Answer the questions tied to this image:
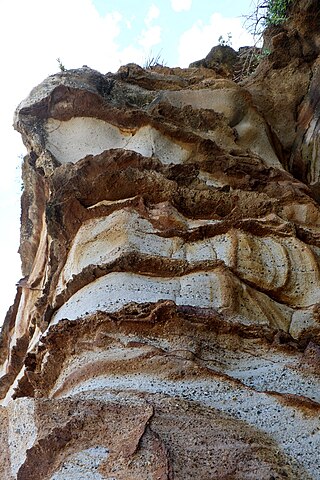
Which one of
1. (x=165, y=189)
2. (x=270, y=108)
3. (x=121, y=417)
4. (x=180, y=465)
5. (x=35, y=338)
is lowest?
(x=180, y=465)

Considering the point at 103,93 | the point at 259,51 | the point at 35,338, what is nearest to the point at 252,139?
the point at 103,93

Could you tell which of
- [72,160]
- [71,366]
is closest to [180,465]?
[71,366]

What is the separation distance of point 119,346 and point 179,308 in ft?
0.84

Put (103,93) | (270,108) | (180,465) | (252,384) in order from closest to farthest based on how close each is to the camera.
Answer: (180,465)
(252,384)
(103,93)
(270,108)

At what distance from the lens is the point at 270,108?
5051 mm

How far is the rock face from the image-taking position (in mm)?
1876

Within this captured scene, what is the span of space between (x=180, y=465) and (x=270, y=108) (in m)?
3.71

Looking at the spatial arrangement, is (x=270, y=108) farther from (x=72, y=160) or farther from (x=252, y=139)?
(x=72, y=160)

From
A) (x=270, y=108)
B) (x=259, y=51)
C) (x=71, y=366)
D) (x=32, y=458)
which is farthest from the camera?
(x=259, y=51)

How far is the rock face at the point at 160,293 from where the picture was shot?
1.88 metres

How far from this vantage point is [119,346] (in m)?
2.37

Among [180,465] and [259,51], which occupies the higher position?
[259,51]

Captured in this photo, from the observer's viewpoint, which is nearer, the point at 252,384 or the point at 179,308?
the point at 252,384

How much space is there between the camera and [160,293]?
2.71 metres
